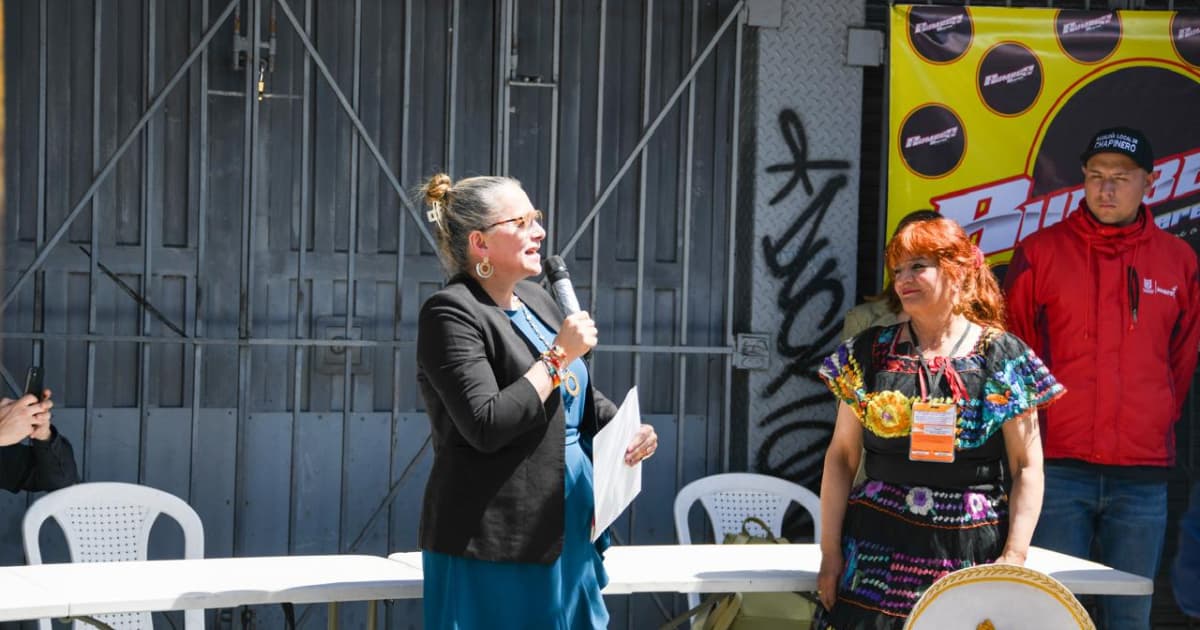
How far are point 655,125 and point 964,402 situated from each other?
2.56 meters

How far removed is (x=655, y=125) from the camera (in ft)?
18.5

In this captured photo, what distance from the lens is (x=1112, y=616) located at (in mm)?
4688

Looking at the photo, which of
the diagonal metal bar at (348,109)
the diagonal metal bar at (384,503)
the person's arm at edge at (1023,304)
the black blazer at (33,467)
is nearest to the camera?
the black blazer at (33,467)

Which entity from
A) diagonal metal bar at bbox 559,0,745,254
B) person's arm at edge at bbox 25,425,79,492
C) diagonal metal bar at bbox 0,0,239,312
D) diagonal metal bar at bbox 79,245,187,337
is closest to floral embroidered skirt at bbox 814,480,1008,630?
diagonal metal bar at bbox 559,0,745,254

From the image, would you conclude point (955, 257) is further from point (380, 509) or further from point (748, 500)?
point (380, 509)

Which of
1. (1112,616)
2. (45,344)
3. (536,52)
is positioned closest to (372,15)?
(536,52)

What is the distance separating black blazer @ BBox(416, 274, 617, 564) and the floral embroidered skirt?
98cm

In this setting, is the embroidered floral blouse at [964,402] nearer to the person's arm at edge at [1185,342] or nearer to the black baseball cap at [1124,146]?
the black baseball cap at [1124,146]

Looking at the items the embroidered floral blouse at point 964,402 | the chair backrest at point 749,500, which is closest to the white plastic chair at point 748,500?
the chair backrest at point 749,500

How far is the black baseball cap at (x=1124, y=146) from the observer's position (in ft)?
15.9

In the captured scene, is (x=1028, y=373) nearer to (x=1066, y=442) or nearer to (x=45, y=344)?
(x=1066, y=442)

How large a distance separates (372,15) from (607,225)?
4.46ft

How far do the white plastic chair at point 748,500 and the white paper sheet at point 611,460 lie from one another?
2.25m

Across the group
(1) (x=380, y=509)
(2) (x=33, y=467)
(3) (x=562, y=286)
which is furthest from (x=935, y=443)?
(2) (x=33, y=467)
